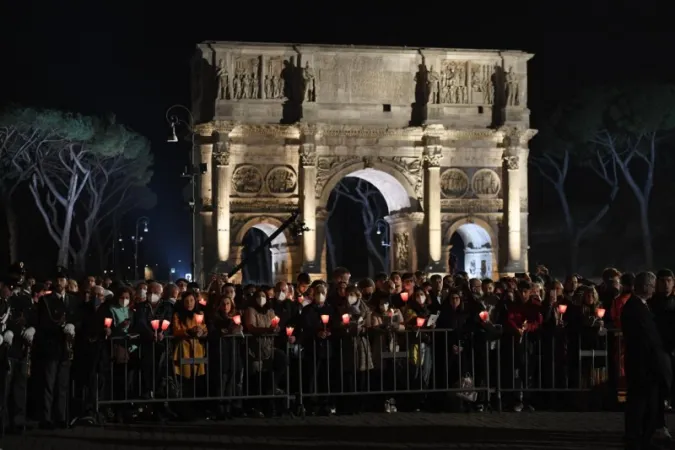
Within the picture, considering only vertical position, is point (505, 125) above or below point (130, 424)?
above

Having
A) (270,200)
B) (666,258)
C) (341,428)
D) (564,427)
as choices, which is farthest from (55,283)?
(666,258)

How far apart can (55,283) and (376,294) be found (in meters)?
5.06

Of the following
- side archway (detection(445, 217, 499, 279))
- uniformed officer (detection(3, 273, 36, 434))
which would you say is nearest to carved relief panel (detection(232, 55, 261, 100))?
side archway (detection(445, 217, 499, 279))

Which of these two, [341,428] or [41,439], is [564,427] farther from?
[41,439]

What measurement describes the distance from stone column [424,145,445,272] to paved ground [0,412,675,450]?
2871cm

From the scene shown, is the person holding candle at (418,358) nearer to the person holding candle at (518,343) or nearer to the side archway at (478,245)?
the person holding candle at (518,343)

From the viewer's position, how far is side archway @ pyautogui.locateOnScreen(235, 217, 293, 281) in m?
44.8

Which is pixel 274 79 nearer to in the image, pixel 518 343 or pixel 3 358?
pixel 518 343

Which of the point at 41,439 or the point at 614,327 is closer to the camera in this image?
the point at 41,439

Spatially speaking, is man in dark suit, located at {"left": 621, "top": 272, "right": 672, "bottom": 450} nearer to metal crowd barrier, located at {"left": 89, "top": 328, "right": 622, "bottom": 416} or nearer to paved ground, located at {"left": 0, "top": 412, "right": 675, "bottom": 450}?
paved ground, located at {"left": 0, "top": 412, "right": 675, "bottom": 450}

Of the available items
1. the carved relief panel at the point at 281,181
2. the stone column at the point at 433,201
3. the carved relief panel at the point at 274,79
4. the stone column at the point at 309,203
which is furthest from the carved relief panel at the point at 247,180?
the stone column at the point at 433,201

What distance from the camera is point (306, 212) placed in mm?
45094

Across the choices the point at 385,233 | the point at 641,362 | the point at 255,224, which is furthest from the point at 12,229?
the point at 641,362

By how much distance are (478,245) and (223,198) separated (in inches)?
418
